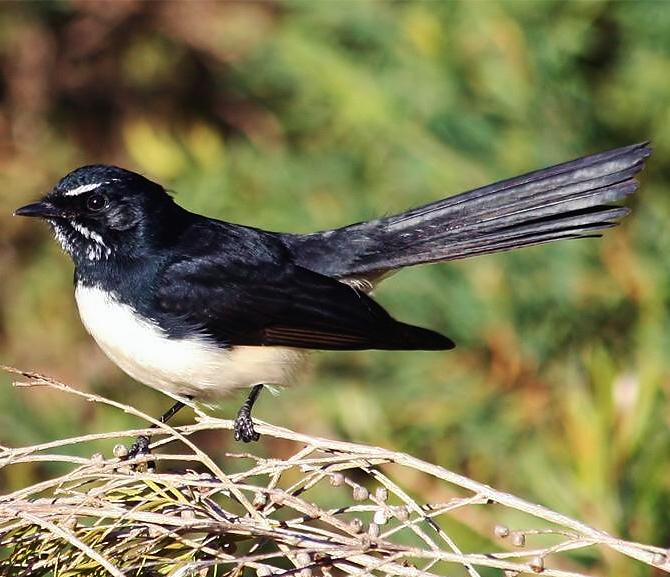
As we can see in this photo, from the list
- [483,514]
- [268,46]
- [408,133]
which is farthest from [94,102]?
[483,514]

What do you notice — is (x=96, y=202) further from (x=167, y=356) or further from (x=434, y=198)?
(x=434, y=198)

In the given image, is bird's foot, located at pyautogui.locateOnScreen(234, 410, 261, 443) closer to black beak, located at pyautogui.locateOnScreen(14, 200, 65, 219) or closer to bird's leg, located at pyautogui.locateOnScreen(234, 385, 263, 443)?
bird's leg, located at pyautogui.locateOnScreen(234, 385, 263, 443)

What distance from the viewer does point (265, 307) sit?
3.37 m

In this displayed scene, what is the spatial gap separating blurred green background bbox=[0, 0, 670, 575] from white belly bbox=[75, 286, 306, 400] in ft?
1.99

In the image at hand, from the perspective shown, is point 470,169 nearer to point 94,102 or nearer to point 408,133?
point 408,133

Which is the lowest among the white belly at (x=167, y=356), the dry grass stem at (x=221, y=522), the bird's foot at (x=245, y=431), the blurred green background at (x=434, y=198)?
the dry grass stem at (x=221, y=522)

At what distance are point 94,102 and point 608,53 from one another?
2.92 metres

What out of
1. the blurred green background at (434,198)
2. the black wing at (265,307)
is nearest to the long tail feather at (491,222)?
the black wing at (265,307)

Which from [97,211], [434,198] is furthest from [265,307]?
[434,198]

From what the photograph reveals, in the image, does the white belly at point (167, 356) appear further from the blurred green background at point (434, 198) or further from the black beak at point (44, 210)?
the blurred green background at point (434, 198)

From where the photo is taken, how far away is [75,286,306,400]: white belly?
3.10 metres

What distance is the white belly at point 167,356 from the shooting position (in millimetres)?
3100

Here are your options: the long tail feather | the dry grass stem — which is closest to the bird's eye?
the long tail feather

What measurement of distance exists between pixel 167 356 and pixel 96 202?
0.48m
